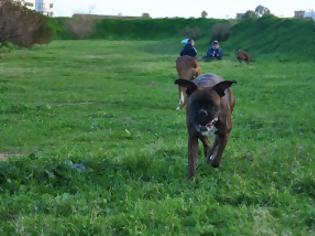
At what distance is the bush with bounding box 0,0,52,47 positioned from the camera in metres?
39.8

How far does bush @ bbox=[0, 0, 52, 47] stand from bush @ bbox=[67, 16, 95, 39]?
4304cm

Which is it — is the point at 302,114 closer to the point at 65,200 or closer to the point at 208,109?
the point at 208,109

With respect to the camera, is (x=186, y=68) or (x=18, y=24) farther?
(x=18, y=24)

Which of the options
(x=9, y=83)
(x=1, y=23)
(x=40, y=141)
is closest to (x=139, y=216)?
(x=40, y=141)

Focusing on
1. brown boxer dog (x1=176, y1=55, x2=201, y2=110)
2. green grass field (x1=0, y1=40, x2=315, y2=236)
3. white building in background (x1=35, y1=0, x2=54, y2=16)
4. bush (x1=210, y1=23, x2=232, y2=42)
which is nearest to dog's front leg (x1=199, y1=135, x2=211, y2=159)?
green grass field (x1=0, y1=40, x2=315, y2=236)

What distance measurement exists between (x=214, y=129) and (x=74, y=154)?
209 cm

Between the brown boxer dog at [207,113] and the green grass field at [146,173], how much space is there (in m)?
0.29

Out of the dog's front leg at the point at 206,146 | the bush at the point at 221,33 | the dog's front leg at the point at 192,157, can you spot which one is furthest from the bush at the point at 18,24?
the dog's front leg at the point at 192,157

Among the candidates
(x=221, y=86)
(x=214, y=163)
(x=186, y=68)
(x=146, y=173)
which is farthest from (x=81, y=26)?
(x=221, y=86)

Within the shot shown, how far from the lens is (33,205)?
277 inches

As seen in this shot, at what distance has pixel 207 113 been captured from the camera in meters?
8.12

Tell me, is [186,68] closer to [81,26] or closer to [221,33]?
[221,33]

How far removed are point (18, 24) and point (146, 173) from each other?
33899 mm

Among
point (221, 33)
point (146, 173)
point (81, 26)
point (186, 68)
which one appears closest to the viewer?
point (146, 173)
